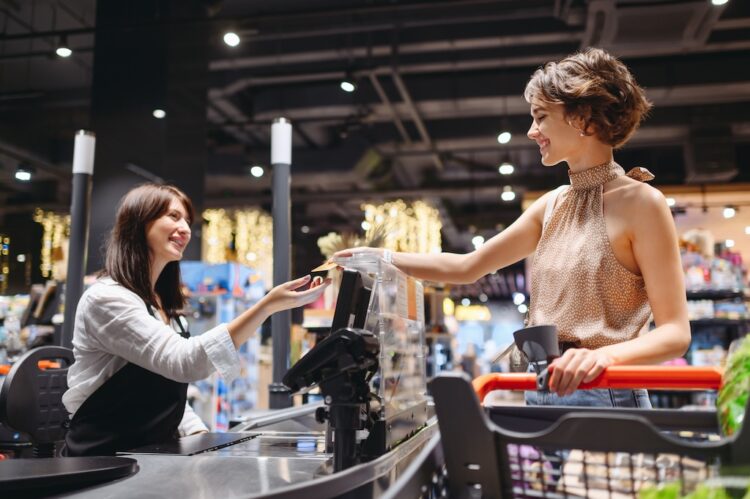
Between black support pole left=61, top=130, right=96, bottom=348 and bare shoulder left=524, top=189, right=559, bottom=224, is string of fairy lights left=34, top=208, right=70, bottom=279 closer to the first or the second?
black support pole left=61, top=130, right=96, bottom=348

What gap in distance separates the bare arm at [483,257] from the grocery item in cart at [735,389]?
35.8 inches

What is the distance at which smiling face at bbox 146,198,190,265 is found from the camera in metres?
2.09

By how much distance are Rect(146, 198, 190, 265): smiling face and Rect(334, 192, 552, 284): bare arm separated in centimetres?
86

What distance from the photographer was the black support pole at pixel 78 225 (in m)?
3.74

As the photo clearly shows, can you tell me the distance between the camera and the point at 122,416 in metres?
1.78

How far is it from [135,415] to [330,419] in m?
0.91

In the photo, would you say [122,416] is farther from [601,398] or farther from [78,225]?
[78,225]

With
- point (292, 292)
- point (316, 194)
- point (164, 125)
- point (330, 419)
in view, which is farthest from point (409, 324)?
point (316, 194)

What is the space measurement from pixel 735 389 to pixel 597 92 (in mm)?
850

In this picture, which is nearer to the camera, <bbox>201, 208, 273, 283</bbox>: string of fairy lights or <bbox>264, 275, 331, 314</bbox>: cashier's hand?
<bbox>264, 275, 331, 314</bbox>: cashier's hand

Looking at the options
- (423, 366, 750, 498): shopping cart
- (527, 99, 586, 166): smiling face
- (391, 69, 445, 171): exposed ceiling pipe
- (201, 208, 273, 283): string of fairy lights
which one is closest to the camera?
(423, 366, 750, 498): shopping cart

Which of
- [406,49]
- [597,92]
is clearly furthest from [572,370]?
[406,49]

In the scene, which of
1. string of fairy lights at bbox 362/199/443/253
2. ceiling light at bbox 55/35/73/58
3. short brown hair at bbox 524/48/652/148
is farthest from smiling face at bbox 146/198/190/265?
string of fairy lights at bbox 362/199/443/253

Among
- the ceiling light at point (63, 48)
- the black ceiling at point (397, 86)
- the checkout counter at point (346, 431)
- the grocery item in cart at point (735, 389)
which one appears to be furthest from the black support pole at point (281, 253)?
the ceiling light at point (63, 48)
